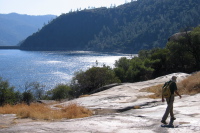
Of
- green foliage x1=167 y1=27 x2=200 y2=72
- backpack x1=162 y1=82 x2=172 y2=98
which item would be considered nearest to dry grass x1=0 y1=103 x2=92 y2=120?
backpack x1=162 y1=82 x2=172 y2=98

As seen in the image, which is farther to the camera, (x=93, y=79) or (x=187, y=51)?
(x=187, y=51)

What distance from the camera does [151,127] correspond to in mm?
11711

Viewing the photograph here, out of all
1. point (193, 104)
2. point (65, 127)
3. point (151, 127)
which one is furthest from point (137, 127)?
point (193, 104)

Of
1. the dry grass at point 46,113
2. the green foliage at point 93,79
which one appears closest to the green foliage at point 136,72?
the green foliage at point 93,79

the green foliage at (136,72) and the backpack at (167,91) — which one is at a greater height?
the backpack at (167,91)

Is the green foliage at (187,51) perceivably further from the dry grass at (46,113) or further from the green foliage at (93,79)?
the dry grass at (46,113)

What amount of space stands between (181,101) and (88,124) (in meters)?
8.40

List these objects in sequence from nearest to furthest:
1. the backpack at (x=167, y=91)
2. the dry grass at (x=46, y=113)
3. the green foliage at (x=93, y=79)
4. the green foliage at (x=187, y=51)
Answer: the backpack at (x=167, y=91) < the dry grass at (x=46, y=113) < the green foliage at (x=93, y=79) < the green foliage at (x=187, y=51)

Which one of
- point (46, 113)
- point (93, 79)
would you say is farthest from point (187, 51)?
point (46, 113)

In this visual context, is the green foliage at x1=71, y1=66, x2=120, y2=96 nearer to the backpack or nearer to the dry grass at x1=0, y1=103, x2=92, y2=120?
the dry grass at x1=0, y1=103, x2=92, y2=120

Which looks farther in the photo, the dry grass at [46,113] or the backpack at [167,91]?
the dry grass at [46,113]

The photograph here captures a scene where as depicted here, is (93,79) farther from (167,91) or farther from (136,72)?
(167,91)

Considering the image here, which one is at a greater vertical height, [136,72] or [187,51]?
[187,51]

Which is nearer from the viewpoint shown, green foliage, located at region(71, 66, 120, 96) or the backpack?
the backpack
